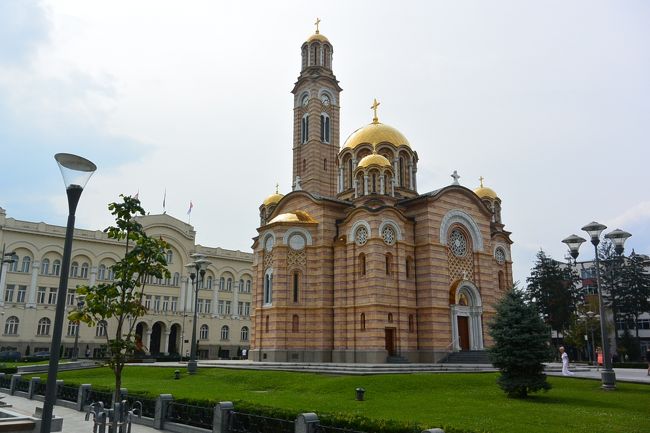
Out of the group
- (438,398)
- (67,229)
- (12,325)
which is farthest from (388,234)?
(12,325)

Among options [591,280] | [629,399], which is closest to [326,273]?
[629,399]

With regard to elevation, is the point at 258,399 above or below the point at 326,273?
below

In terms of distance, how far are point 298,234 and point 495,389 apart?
52.1 ft

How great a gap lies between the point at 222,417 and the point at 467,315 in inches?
880

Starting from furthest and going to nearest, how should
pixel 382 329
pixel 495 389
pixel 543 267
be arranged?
pixel 543 267, pixel 382 329, pixel 495 389

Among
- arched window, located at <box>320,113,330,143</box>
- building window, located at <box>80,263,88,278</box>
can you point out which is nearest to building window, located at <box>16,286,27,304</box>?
building window, located at <box>80,263,88,278</box>

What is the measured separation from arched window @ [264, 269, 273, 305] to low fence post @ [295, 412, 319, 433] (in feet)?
69.4

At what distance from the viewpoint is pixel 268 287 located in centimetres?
3247

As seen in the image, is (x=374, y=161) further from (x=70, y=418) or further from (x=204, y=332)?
(x=204, y=332)

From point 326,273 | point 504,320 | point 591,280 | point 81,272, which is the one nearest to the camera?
point 504,320

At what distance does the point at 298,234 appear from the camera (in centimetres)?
3198

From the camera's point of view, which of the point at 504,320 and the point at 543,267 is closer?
the point at 504,320

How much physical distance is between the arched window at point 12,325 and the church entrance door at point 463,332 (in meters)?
36.4

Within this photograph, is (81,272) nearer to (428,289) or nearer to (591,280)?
(428,289)
